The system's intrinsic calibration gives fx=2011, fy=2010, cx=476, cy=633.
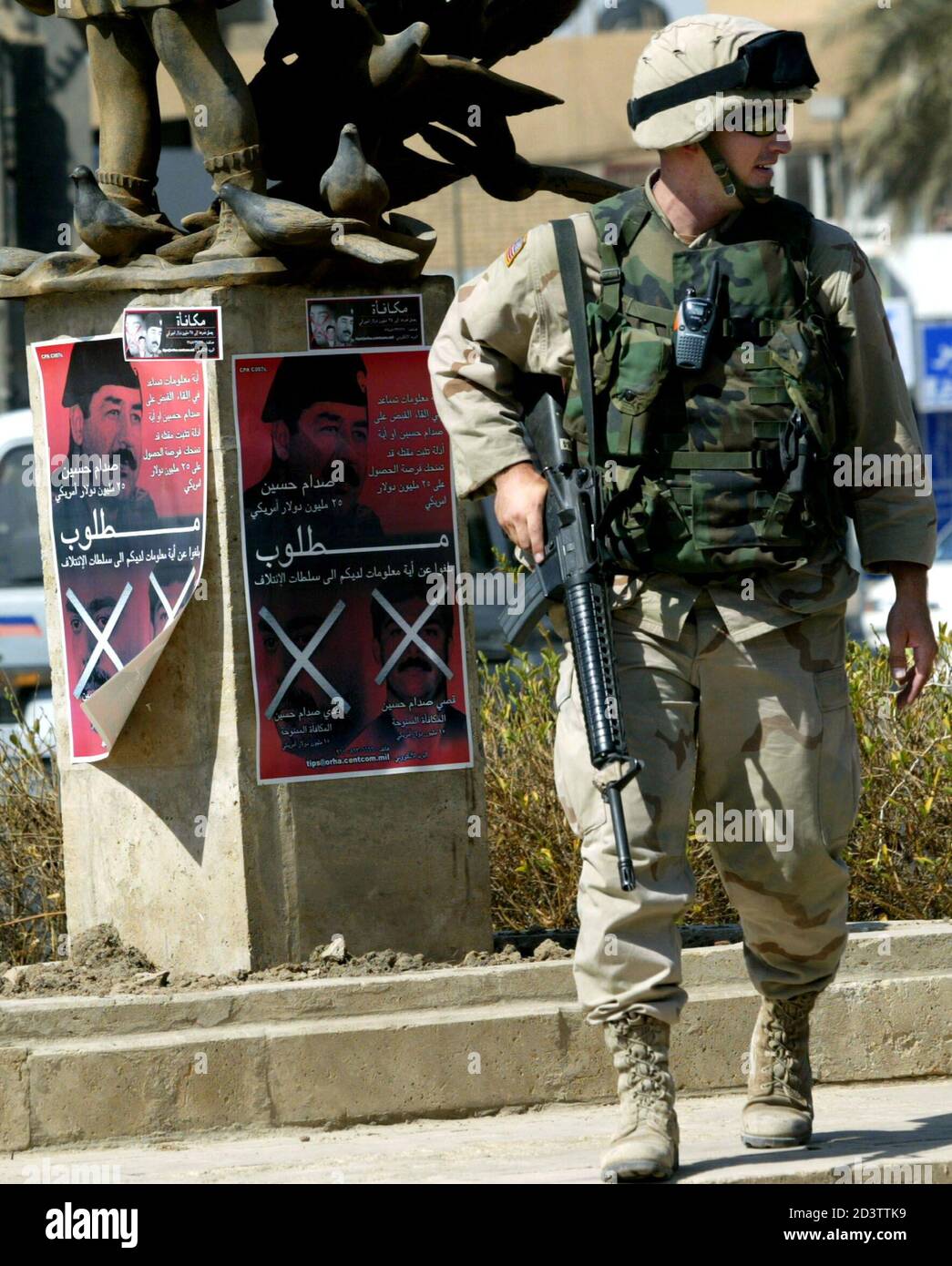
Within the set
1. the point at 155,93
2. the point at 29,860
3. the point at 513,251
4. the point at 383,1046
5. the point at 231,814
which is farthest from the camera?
the point at 29,860

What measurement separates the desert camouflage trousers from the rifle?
83mm

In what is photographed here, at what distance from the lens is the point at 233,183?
509 cm

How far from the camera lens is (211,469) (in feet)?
16.1

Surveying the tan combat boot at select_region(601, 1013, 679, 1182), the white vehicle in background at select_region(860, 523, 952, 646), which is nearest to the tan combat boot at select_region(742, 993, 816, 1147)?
the tan combat boot at select_region(601, 1013, 679, 1182)

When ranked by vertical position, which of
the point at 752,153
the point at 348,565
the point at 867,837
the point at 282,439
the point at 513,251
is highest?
the point at 752,153

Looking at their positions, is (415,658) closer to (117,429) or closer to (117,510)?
(117,510)

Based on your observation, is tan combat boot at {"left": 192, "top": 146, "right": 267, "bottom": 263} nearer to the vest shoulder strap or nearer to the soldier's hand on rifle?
the vest shoulder strap

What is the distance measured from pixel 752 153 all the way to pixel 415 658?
1.69 metres

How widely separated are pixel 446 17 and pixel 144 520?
6.03 ft

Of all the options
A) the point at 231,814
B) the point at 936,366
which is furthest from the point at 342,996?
the point at 936,366

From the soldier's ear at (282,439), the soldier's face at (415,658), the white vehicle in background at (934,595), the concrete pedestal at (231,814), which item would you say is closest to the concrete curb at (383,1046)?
the concrete pedestal at (231,814)

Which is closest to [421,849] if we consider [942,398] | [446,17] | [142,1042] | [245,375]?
[142,1042]

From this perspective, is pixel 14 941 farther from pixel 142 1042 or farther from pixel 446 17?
pixel 446 17

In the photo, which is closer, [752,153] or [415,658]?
[752,153]
